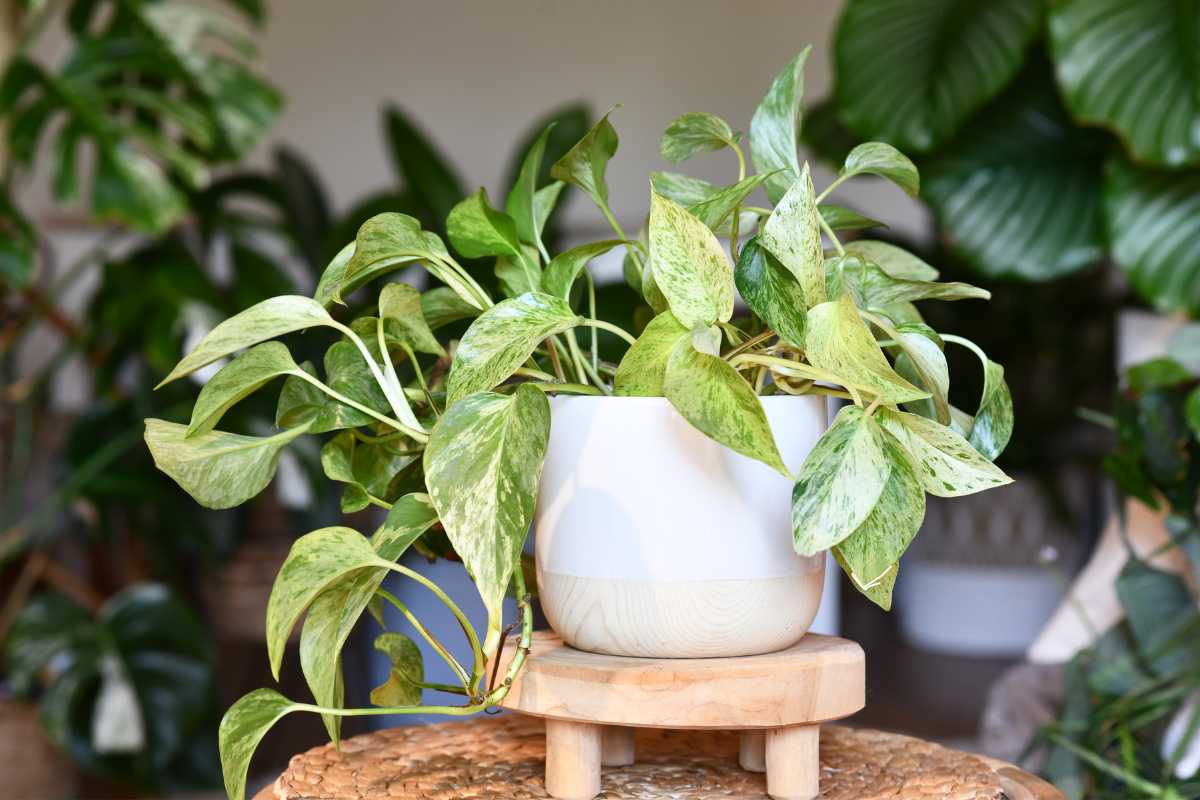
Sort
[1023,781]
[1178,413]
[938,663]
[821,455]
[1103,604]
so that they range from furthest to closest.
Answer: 1. [938,663]
2. [1103,604]
3. [1178,413]
4. [1023,781]
5. [821,455]

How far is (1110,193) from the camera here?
5.88 feet

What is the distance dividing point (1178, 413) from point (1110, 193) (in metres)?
0.82

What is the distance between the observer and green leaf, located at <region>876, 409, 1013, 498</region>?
52 cm

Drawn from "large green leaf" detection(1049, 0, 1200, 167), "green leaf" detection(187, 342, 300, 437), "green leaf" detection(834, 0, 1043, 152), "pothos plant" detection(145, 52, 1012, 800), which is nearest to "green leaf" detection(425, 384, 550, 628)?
"pothos plant" detection(145, 52, 1012, 800)

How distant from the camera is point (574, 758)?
57 centimetres

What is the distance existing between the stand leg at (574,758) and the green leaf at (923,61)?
1613 millimetres

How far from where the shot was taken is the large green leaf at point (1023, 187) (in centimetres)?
205

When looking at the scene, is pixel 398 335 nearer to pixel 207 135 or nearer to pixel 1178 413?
pixel 1178 413

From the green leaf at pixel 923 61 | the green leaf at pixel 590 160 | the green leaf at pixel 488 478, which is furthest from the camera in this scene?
the green leaf at pixel 923 61

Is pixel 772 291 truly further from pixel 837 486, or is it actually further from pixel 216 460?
pixel 216 460

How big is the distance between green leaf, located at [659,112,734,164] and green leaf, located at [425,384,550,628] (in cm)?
19

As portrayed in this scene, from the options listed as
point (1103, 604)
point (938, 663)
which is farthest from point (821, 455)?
point (938, 663)

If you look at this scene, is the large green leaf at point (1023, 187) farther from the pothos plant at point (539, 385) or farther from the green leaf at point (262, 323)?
the green leaf at point (262, 323)

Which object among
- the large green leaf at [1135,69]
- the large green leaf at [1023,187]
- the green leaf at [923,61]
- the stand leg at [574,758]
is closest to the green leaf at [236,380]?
the stand leg at [574,758]
